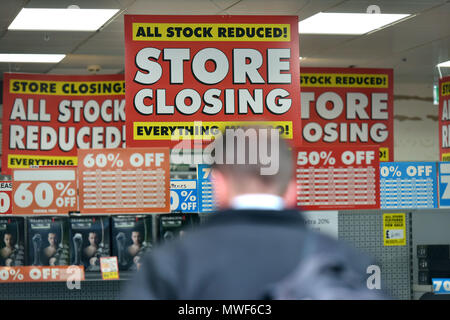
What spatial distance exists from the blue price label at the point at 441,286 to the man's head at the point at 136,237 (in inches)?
69.1

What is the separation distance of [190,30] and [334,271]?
14.0 ft

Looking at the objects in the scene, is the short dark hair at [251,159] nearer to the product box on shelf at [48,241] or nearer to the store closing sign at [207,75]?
the product box on shelf at [48,241]

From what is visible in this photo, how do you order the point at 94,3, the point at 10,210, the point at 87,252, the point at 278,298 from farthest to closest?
1. the point at 94,3
2. the point at 10,210
3. the point at 87,252
4. the point at 278,298

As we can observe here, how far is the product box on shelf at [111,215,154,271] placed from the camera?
13.2 feet

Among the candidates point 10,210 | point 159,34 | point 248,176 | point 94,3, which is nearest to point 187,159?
point 159,34

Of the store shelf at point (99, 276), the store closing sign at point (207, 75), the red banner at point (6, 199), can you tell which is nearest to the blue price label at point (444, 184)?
the store closing sign at point (207, 75)

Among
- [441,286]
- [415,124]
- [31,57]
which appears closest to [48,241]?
[441,286]

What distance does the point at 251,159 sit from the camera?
1.63 metres

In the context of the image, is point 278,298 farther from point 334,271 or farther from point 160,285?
point 160,285

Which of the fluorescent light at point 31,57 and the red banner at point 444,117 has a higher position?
the fluorescent light at point 31,57

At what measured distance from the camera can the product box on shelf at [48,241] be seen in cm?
405

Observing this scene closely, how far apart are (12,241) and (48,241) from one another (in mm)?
216

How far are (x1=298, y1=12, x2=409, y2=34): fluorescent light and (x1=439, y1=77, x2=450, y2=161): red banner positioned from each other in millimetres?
2041
